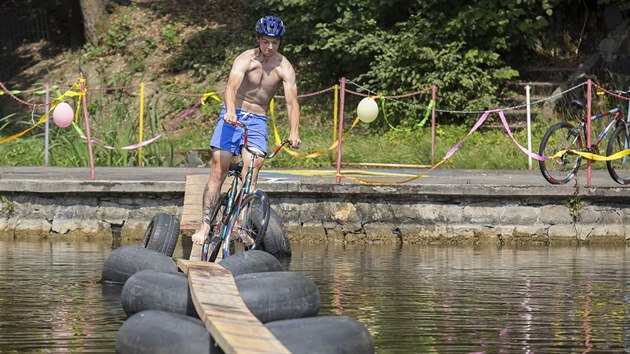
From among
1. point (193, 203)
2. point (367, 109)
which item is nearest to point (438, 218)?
point (367, 109)

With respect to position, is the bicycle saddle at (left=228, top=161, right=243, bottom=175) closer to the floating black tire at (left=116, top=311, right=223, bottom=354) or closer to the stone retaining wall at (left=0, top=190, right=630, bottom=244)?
the floating black tire at (left=116, top=311, right=223, bottom=354)

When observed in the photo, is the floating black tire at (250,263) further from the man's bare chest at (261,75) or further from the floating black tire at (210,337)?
the floating black tire at (210,337)

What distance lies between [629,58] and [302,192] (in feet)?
35.8

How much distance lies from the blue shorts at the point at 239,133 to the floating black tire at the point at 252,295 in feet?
9.26

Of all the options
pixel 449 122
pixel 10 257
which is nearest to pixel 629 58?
pixel 449 122

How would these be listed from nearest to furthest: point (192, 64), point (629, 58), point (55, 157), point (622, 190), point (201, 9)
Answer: point (622, 190)
point (55, 157)
point (629, 58)
point (192, 64)
point (201, 9)

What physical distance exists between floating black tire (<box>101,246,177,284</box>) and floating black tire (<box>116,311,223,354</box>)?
3.32 metres

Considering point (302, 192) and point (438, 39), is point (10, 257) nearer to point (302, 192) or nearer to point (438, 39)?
point (302, 192)

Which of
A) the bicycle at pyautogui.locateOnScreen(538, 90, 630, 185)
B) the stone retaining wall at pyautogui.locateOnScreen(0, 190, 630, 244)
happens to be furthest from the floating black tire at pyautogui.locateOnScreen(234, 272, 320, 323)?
the bicycle at pyautogui.locateOnScreen(538, 90, 630, 185)

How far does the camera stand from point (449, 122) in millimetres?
25328

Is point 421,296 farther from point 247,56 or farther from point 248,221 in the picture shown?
point 247,56

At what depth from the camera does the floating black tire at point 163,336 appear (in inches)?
276

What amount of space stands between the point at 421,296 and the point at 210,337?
3799 mm

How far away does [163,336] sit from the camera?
7.07 metres
